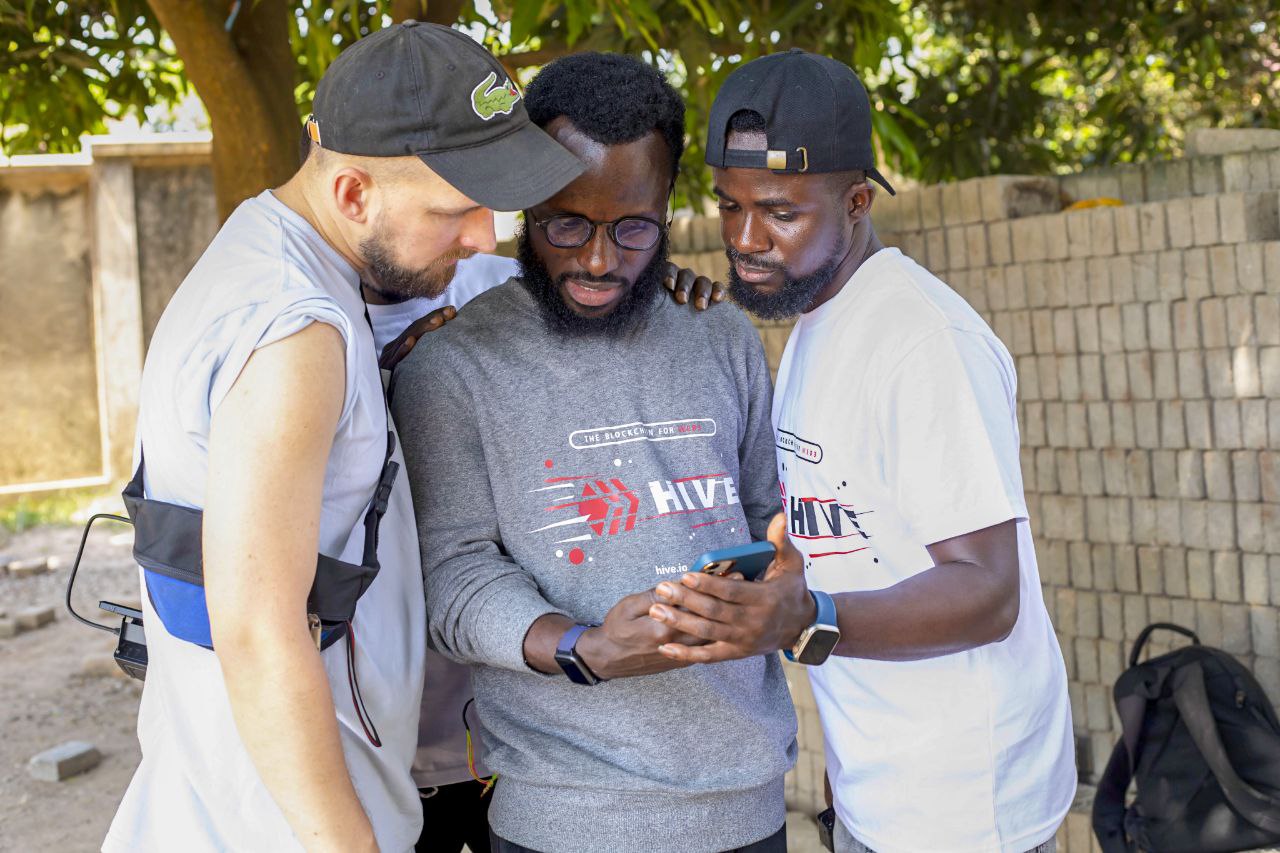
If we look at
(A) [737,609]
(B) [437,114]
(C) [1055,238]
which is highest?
(C) [1055,238]

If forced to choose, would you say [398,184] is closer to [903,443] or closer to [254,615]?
[254,615]

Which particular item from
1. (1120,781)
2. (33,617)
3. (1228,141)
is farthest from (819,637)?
(33,617)

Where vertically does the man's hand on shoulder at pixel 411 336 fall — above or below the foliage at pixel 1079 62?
below

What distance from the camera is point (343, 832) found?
61.6 inches

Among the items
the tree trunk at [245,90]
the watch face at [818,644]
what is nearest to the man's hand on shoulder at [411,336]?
the watch face at [818,644]

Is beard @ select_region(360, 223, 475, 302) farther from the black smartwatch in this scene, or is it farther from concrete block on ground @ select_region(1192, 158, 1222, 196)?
concrete block on ground @ select_region(1192, 158, 1222, 196)

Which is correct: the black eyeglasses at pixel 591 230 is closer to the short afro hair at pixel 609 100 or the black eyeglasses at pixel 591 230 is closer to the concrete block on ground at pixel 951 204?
the short afro hair at pixel 609 100

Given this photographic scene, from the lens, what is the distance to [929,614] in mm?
1692

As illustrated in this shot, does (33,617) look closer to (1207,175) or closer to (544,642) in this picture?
(1207,175)

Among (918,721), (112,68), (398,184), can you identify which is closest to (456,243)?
(398,184)

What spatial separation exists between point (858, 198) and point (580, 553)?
733 mm

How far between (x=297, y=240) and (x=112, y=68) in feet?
17.1

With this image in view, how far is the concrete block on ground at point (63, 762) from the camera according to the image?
551 cm

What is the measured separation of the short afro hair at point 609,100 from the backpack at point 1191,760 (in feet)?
8.15
